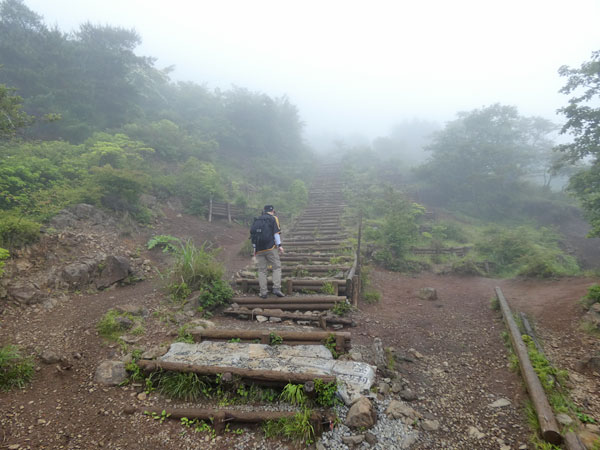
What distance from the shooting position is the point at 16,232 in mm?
5773

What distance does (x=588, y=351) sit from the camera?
15.2ft

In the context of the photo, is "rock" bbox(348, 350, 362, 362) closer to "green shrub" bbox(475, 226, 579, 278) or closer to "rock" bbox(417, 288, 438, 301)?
"rock" bbox(417, 288, 438, 301)

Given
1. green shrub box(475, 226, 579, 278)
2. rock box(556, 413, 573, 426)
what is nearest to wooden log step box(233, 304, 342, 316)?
rock box(556, 413, 573, 426)

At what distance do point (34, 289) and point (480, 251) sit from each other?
15.4 m

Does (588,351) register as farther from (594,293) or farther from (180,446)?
(180,446)

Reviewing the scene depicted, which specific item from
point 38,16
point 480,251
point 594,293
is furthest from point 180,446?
point 38,16

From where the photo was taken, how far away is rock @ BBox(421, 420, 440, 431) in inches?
128

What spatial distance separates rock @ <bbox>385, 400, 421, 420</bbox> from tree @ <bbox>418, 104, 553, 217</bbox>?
19.6m

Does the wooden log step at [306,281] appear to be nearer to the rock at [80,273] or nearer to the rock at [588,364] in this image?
the rock at [80,273]

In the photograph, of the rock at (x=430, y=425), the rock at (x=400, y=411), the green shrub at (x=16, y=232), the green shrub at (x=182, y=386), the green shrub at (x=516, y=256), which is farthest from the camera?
the green shrub at (x=516, y=256)

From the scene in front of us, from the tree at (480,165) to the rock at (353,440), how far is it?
2039 cm

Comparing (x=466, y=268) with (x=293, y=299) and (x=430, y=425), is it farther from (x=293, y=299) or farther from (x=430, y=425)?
(x=430, y=425)

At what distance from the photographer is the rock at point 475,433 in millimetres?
3141

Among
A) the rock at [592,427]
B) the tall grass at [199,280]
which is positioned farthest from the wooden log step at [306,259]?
the rock at [592,427]
